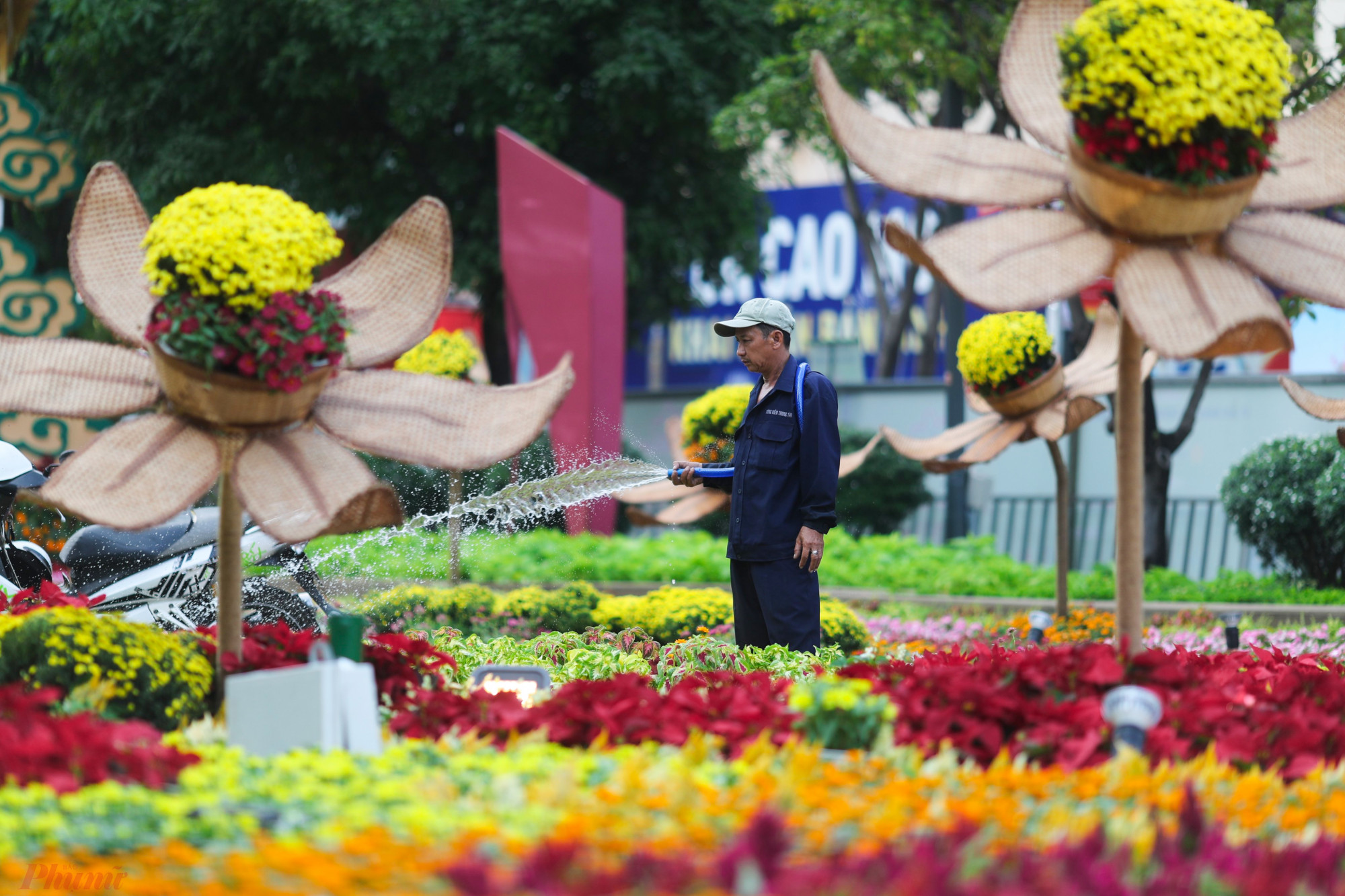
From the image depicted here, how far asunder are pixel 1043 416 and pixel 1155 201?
13.9ft

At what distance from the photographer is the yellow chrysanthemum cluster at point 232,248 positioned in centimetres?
342

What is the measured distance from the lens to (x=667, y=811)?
8.44 ft

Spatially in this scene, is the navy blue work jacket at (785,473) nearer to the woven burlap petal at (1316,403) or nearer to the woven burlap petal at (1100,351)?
the woven burlap petal at (1316,403)

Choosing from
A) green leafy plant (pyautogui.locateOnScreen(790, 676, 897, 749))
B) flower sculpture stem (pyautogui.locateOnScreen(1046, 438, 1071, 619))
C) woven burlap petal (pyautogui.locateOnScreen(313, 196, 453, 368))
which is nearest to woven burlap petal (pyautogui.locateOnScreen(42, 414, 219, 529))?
woven burlap petal (pyautogui.locateOnScreen(313, 196, 453, 368))

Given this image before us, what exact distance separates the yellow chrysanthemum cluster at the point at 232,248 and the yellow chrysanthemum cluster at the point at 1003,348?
4689 millimetres

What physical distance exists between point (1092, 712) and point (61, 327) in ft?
34.5

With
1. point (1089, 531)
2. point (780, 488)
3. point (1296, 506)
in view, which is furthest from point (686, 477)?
point (1089, 531)

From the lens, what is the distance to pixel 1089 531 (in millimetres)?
16250

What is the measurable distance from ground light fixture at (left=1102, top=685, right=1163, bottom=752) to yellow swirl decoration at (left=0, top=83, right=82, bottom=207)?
11.4 metres

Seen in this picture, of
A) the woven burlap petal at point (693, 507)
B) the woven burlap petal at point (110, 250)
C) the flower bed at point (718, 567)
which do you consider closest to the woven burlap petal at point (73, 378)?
the woven burlap petal at point (110, 250)

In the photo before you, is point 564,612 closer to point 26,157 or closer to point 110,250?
point 110,250

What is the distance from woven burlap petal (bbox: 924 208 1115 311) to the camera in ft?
11.5

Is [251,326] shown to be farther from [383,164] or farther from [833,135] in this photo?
[383,164]

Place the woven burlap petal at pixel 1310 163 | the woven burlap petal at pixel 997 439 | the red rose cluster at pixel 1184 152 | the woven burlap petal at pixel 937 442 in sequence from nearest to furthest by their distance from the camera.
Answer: the red rose cluster at pixel 1184 152, the woven burlap petal at pixel 1310 163, the woven burlap petal at pixel 997 439, the woven burlap petal at pixel 937 442
